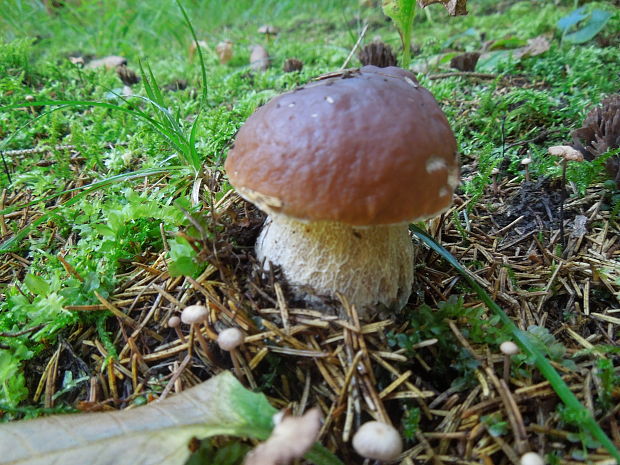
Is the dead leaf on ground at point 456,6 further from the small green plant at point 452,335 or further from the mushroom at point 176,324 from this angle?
the mushroom at point 176,324

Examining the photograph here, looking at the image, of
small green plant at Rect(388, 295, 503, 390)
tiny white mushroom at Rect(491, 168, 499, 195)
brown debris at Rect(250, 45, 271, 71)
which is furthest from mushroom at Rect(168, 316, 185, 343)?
brown debris at Rect(250, 45, 271, 71)

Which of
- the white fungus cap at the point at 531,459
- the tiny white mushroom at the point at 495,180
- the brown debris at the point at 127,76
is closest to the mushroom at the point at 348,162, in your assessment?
the white fungus cap at the point at 531,459

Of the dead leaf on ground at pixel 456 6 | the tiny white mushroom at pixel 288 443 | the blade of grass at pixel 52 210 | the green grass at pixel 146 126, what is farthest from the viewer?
the dead leaf on ground at pixel 456 6

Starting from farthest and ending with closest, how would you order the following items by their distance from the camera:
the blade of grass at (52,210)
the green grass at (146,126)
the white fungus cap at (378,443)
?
the blade of grass at (52,210), the green grass at (146,126), the white fungus cap at (378,443)

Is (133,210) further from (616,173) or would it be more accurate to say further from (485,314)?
(616,173)

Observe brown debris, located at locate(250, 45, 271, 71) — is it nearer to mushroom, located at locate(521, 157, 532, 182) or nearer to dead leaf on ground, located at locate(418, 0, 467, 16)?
dead leaf on ground, located at locate(418, 0, 467, 16)

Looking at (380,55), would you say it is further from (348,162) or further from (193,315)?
(193,315)
